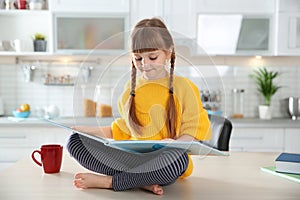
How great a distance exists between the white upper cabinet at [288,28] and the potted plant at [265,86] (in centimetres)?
34

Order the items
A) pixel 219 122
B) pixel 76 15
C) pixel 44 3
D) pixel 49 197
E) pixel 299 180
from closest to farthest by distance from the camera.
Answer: pixel 49 197 < pixel 299 180 < pixel 219 122 < pixel 76 15 < pixel 44 3

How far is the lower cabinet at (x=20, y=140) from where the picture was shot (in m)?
3.36

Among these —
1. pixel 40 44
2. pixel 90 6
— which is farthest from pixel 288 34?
pixel 40 44

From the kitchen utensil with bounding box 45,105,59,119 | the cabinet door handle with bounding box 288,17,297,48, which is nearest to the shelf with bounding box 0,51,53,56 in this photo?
the kitchen utensil with bounding box 45,105,59,119

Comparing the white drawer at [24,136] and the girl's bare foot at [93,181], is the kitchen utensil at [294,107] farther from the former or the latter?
the girl's bare foot at [93,181]

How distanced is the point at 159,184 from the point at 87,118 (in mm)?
288

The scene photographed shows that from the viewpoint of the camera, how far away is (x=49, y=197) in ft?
4.00

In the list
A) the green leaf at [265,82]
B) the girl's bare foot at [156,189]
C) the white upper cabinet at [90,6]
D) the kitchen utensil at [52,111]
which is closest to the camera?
the girl's bare foot at [156,189]

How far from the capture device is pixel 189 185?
1378mm

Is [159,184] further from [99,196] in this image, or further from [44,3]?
[44,3]

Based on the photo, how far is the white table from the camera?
125 centimetres

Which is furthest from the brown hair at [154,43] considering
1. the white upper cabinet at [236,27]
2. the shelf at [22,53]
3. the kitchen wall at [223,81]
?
the kitchen wall at [223,81]

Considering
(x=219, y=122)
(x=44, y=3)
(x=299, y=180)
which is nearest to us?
(x=299, y=180)

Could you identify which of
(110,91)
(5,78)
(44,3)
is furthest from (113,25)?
(110,91)
